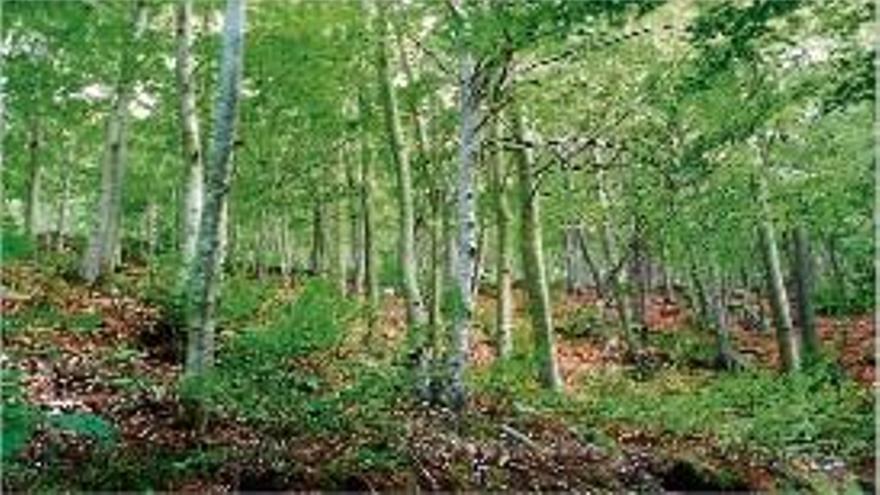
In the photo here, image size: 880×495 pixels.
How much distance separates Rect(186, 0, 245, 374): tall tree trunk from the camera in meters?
10.2

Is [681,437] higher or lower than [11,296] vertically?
lower

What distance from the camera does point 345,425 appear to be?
A: 11.4 meters

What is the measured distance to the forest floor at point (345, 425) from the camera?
32.0ft

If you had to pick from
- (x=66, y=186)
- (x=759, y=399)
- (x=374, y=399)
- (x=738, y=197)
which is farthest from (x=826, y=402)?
(x=66, y=186)

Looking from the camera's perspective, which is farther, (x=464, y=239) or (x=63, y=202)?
(x=63, y=202)

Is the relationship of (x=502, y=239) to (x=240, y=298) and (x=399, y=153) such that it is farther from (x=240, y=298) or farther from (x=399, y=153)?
(x=240, y=298)

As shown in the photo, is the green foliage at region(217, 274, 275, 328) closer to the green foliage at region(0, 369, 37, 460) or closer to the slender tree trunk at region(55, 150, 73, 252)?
the green foliage at region(0, 369, 37, 460)

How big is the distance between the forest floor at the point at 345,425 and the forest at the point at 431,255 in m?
0.05

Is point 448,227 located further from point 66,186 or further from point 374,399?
point 66,186

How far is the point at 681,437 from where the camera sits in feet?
49.2

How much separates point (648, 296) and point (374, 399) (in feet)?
128

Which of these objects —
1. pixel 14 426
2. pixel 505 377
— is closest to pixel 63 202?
pixel 505 377

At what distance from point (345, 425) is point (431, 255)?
8.67 m

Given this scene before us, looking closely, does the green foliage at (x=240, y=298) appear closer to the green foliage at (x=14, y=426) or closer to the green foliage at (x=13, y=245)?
the green foliage at (x=14, y=426)
